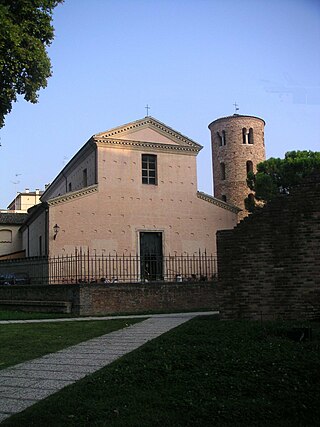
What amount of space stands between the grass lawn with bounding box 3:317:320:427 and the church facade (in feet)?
61.3

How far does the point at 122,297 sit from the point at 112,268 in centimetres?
775

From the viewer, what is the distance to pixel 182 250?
28.4 metres

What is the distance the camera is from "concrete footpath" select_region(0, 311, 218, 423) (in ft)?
19.9

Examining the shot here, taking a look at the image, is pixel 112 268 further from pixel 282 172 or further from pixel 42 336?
pixel 282 172

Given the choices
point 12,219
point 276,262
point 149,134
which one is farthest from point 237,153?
point 276,262

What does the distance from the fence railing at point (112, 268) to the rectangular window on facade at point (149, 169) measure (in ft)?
14.8

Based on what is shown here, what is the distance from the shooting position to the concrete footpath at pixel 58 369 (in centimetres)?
606

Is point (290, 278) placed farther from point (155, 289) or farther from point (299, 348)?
point (155, 289)

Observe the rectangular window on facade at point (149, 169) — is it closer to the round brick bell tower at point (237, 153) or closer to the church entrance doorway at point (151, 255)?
the church entrance doorway at point (151, 255)

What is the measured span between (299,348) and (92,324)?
7.59 meters

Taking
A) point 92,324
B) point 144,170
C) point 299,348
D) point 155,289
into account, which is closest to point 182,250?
point 144,170

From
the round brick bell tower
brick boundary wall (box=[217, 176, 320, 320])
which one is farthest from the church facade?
the round brick bell tower

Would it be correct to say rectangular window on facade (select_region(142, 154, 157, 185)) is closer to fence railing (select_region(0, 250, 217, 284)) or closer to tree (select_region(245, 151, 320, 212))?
fence railing (select_region(0, 250, 217, 284))

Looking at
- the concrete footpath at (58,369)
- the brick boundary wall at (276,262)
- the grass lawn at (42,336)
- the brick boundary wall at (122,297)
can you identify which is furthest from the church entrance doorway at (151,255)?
the brick boundary wall at (276,262)
